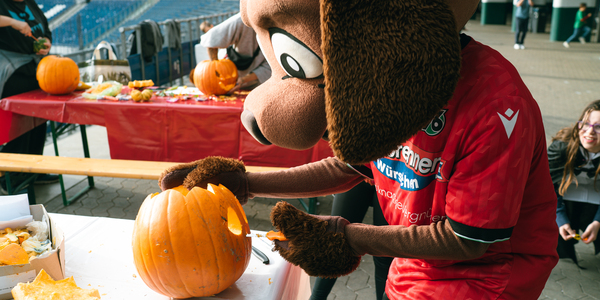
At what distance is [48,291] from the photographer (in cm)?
125

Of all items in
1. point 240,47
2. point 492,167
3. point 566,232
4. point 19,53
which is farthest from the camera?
point 240,47

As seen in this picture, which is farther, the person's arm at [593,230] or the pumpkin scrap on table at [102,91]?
the pumpkin scrap on table at [102,91]

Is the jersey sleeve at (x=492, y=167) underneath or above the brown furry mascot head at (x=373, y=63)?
underneath

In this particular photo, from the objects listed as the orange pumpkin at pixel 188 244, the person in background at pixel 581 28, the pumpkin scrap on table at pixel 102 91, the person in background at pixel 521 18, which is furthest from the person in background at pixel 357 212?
the person in background at pixel 581 28

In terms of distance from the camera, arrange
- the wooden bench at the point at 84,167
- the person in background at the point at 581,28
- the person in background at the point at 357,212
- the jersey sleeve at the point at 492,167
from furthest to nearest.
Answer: the person in background at the point at 581,28 < the wooden bench at the point at 84,167 < the person in background at the point at 357,212 < the jersey sleeve at the point at 492,167

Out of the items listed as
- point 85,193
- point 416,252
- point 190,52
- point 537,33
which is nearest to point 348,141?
point 416,252

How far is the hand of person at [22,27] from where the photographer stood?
4.03 meters

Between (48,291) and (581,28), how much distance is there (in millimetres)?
20132

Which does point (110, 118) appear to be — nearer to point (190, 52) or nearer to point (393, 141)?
point (393, 141)

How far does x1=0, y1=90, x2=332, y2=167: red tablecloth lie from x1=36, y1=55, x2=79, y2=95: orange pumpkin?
12 cm

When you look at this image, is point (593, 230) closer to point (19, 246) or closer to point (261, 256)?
point (261, 256)

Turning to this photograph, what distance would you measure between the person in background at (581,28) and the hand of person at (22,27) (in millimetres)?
17957

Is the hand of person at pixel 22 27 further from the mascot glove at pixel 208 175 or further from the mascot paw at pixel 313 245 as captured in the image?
the mascot paw at pixel 313 245

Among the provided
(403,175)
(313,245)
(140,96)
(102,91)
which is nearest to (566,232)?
(403,175)
